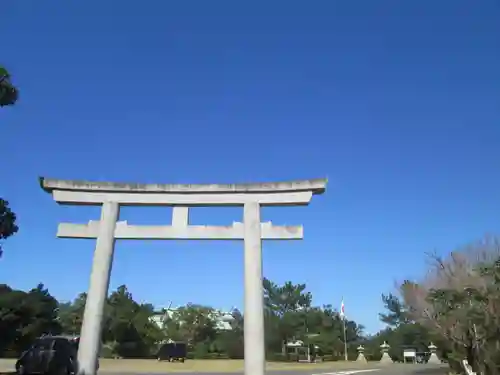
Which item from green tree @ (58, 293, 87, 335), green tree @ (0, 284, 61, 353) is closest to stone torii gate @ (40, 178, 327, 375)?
green tree @ (0, 284, 61, 353)

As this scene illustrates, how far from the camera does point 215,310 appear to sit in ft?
196

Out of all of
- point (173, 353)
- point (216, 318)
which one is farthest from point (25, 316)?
point (216, 318)

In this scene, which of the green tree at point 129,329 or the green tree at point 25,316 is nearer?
the green tree at point 25,316

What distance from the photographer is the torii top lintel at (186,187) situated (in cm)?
1198

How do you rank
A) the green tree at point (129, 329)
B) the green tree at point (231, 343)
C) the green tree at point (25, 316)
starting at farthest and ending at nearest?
the green tree at point (231, 343) → the green tree at point (129, 329) → the green tree at point (25, 316)

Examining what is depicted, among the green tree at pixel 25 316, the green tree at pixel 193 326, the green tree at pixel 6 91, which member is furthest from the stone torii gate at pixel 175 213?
the green tree at pixel 193 326

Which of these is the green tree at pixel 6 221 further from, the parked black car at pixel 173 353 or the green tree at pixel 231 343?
the green tree at pixel 231 343

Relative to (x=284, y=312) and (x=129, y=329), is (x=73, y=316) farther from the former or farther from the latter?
(x=284, y=312)

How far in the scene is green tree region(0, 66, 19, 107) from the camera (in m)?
11.3

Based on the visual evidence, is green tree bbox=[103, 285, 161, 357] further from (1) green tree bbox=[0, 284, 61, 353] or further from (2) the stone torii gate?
(2) the stone torii gate

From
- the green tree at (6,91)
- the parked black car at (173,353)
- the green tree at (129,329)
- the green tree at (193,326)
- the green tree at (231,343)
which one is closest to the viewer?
the green tree at (6,91)

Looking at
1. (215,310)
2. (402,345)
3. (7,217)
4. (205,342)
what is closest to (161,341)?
(205,342)

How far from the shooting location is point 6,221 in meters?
12.4

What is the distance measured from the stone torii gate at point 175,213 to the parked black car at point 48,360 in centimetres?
466
